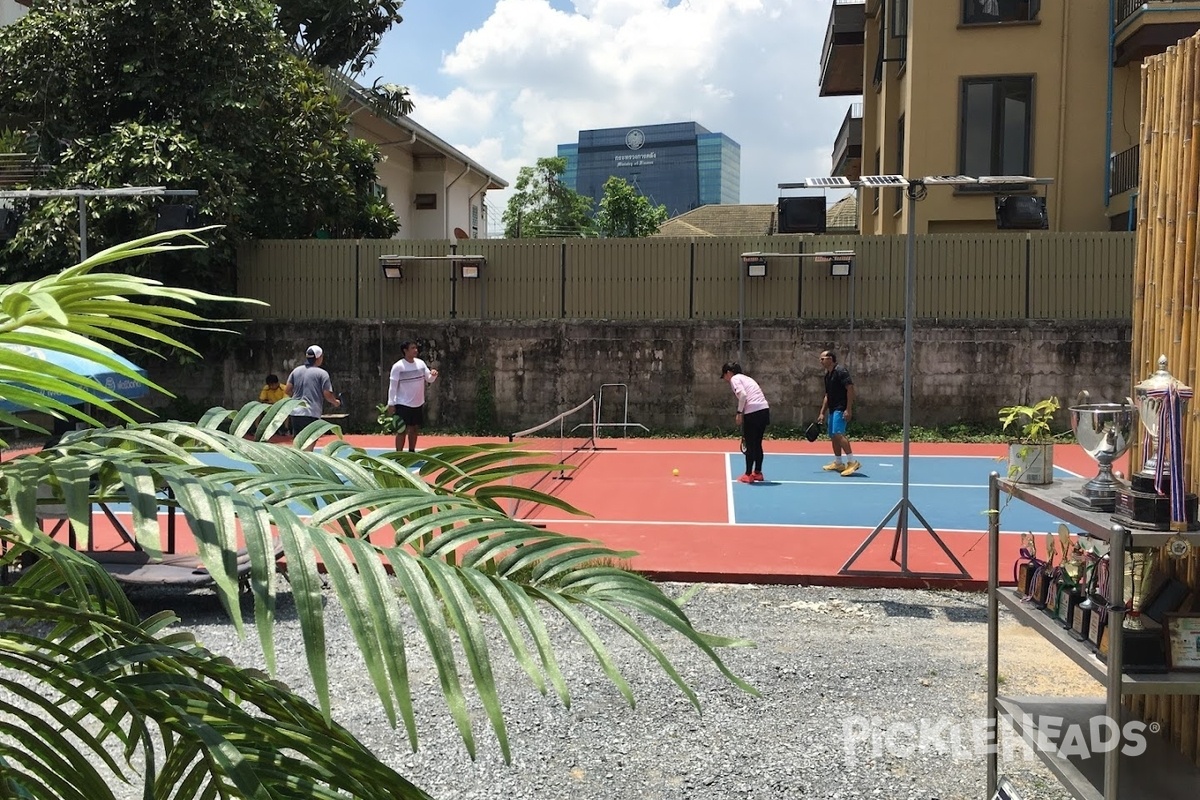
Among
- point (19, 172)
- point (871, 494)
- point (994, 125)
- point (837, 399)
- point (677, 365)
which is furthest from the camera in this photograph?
point (994, 125)

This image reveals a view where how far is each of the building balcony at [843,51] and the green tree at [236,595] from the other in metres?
28.8

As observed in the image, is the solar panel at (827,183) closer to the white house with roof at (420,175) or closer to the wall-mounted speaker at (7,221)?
the wall-mounted speaker at (7,221)

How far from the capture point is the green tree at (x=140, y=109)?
19.0 metres

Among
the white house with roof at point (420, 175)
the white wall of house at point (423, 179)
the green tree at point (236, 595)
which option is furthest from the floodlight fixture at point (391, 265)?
the green tree at point (236, 595)

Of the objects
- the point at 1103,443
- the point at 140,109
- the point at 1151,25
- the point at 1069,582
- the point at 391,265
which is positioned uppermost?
the point at 1151,25

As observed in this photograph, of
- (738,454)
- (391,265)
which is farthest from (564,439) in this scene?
(391,265)

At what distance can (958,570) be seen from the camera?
30.6 ft

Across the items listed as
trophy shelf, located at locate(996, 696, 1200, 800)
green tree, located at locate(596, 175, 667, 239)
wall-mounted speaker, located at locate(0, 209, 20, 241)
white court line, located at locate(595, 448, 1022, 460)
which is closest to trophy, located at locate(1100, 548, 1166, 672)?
trophy shelf, located at locate(996, 696, 1200, 800)

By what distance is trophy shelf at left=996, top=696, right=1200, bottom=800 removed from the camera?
3.91 meters

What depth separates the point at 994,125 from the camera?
21641 mm

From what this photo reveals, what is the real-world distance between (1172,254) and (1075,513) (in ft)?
4.00

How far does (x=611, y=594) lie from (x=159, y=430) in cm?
93

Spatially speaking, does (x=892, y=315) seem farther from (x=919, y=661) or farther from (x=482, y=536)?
(x=482, y=536)

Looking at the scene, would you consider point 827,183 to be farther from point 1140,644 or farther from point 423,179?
point 423,179
